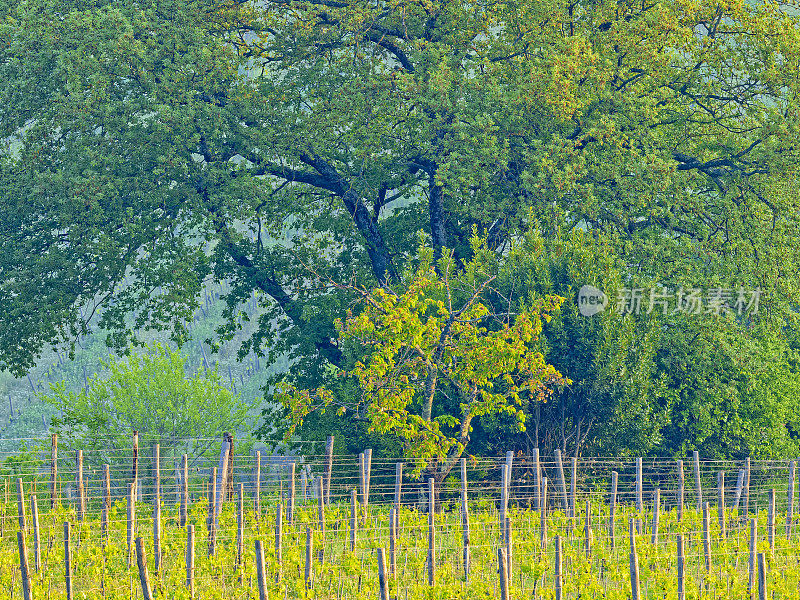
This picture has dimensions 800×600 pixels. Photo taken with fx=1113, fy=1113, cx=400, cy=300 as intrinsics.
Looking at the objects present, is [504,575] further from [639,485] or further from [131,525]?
[639,485]

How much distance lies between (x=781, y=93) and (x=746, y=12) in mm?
1736

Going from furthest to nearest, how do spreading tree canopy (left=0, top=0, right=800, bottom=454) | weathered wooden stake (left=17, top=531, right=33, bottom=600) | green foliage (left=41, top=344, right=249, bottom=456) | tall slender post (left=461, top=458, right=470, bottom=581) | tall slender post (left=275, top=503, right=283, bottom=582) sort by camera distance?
green foliage (left=41, top=344, right=249, bottom=456), spreading tree canopy (left=0, top=0, right=800, bottom=454), tall slender post (left=461, top=458, right=470, bottom=581), tall slender post (left=275, top=503, right=283, bottom=582), weathered wooden stake (left=17, top=531, right=33, bottom=600)

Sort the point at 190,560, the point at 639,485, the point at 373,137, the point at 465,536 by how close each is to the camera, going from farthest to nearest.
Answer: the point at 373,137
the point at 639,485
the point at 465,536
the point at 190,560

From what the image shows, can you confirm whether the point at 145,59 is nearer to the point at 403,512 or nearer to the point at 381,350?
the point at 381,350

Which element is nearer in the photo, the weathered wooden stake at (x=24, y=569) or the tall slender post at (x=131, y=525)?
the weathered wooden stake at (x=24, y=569)

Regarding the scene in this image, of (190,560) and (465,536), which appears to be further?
(465,536)

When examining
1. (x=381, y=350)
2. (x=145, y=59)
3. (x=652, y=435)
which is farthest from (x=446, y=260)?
(x=145, y=59)

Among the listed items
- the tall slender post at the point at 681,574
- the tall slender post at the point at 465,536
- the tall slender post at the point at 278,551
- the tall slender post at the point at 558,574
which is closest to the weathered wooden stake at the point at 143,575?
the tall slender post at the point at 278,551

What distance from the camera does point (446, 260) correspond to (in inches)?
781

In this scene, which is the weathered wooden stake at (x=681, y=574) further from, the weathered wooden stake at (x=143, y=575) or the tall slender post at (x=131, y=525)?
the tall slender post at (x=131, y=525)

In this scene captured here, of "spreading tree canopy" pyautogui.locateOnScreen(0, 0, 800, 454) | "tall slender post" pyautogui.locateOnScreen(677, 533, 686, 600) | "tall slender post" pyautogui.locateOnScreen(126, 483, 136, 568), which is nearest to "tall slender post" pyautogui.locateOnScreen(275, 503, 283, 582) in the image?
"tall slender post" pyautogui.locateOnScreen(126, 483, 136, 568)

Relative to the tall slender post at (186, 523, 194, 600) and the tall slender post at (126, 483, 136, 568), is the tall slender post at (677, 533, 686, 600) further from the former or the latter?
the tall slender post at (126, 483, 136, 568)

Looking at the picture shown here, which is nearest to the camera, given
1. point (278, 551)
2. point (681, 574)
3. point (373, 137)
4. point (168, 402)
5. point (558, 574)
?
point (558, 574)

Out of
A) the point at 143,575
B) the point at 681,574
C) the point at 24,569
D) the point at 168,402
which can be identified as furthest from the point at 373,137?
the point at 168,402
